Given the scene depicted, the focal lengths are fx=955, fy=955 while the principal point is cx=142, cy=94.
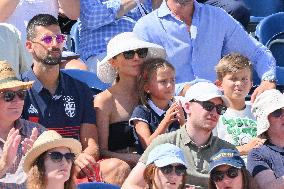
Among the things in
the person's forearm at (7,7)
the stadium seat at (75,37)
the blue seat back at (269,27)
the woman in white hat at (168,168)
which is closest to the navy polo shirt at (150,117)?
the woman in white hat at (168,168)

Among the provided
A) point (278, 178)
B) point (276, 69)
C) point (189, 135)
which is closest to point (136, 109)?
point (189, 135)

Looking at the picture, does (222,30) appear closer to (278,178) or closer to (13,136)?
(278,178)

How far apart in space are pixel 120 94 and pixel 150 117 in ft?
1.12

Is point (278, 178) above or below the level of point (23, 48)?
below

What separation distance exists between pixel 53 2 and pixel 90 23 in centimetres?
38

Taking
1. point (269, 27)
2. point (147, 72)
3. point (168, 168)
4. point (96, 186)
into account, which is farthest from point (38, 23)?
point (269, 27)

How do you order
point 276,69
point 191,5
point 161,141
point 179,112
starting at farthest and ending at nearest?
point 276,69, point 191,5, point 179,112, point 161,141

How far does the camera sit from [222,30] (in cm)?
806

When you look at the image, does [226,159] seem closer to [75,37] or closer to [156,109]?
[156,109]

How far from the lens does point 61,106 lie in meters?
6.84

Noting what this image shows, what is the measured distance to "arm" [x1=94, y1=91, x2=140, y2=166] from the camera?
6.86 meters

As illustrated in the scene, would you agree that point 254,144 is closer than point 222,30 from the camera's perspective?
Yes

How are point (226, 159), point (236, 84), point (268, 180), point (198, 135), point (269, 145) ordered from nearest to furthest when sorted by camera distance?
point (226, 159)
point (268, 180)
point (198, 135)
point (269, 145)
point (236, 84)

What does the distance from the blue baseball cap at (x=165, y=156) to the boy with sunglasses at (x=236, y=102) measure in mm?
1294
